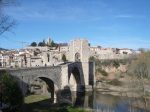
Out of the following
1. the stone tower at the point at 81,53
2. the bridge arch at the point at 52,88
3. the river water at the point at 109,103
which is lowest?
the river water at the point at 109,103

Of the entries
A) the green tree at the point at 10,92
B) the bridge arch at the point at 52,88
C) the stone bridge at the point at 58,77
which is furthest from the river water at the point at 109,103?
the green tree at the point at 10,92

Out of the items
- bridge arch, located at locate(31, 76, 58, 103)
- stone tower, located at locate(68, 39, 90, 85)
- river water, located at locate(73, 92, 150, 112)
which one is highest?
stone tower, located at locate(68, 39, 90, 85)

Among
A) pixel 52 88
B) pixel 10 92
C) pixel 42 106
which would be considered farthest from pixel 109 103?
pixel 10 92

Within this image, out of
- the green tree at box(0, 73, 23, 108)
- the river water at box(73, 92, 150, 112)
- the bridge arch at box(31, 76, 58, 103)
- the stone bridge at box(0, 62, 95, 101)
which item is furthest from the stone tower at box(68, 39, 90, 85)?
the green tree at box(0, 73, 23, 108)

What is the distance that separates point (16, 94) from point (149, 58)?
26.3 meters

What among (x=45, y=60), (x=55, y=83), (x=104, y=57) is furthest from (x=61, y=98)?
(x=104, y=57)

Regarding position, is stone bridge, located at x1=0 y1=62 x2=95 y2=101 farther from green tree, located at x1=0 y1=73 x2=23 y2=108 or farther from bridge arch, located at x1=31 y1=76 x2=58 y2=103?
green tree, located at x1=0 y1=73 x2=23 y2=108

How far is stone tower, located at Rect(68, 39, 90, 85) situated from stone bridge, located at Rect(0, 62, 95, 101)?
0.18 m

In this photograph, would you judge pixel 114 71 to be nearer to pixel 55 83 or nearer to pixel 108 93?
pixel 108 93

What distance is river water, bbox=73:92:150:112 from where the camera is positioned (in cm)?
3172

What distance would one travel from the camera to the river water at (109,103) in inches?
1249

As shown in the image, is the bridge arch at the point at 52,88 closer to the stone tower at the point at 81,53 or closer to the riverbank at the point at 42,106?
the riverbank at the point at 42,106

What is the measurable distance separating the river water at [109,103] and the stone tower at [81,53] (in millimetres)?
8929

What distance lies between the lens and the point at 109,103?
A: 120 feet
